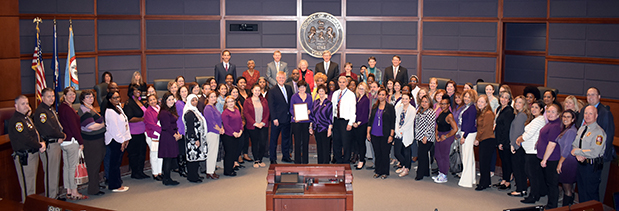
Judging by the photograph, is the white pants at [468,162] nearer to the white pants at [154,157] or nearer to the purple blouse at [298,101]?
the purple blouse at [298,101]

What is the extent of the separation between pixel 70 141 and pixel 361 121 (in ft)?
14.4

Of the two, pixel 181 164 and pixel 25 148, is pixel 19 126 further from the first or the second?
pixel 181 164

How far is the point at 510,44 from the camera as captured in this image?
1397 centimetres

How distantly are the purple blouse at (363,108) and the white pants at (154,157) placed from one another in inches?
128

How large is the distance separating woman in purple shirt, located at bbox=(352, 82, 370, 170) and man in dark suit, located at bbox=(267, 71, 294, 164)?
1.19 metres

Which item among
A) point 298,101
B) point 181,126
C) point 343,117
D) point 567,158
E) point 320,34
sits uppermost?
point 320,34

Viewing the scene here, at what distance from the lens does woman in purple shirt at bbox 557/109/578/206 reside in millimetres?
6371

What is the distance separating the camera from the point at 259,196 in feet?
24.2

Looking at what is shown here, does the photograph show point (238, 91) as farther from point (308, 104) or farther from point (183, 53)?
point (183, 53)

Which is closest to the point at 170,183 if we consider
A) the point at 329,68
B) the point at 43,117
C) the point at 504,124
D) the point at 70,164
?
the point at 70,164

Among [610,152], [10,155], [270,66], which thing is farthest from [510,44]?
[10,155]

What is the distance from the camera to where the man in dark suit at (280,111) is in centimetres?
868

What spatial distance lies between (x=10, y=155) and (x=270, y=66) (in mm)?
5400

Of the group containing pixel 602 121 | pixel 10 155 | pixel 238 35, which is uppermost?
pixel 238 35
